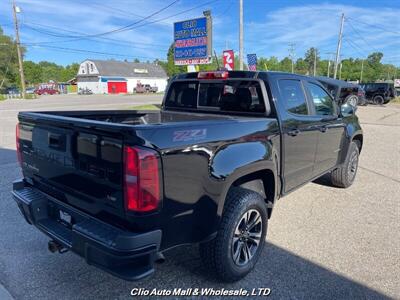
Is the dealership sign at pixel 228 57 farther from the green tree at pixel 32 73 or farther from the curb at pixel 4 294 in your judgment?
the green tree at pixel 32 73

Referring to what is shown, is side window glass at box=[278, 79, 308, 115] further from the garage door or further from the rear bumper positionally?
the garage door

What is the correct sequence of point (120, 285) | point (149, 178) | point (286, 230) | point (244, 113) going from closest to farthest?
point (149, 178), point (120, 285), point (244, 113), point (286, 230)

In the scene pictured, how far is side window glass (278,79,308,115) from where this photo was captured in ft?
12.5

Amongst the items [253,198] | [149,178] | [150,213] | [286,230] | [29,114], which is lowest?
[286,230]

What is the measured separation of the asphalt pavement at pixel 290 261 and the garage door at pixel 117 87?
231 feet

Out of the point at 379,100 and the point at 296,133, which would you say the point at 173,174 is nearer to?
the point at 296,133

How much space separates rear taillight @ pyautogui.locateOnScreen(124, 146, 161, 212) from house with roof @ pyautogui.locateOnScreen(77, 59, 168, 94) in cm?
7324

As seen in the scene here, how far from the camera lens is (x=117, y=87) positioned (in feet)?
239

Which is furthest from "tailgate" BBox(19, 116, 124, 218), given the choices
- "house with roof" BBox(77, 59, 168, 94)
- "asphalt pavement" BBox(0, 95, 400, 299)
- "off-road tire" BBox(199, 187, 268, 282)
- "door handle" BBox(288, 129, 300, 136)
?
"house with roof" BBox(77, 59, 168, 94)

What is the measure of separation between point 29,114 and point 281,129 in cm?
247

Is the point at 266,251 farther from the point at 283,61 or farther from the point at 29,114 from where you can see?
the point at 283,61

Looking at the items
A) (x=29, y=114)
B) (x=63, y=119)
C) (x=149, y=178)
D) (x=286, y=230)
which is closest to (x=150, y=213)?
(x=149, y=178)

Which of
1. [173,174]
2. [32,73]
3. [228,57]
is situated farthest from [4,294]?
[32,73]

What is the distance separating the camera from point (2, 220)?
13.9 ft
